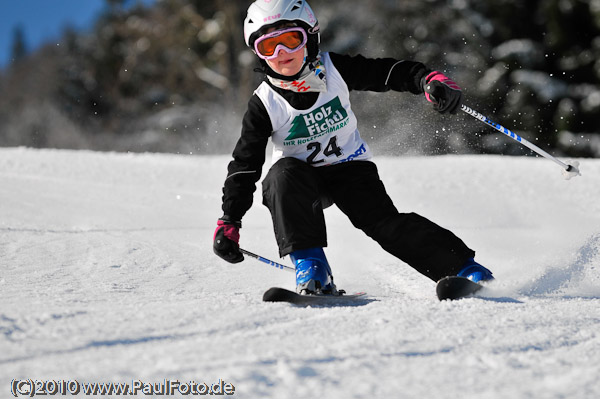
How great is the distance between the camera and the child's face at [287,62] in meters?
2.89

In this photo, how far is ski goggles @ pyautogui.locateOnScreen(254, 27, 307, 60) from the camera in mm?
2896

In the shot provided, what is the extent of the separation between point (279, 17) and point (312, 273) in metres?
1.13

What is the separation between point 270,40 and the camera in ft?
9.55

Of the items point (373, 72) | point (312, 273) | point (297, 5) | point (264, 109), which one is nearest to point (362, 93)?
point (373, 72)

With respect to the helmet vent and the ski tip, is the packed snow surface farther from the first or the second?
the helmet vent

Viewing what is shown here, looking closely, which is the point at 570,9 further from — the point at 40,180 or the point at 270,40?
the point at 270,40

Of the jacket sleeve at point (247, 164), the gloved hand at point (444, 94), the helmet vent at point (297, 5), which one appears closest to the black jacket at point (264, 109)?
the jacket sleeve at point (247, 164)

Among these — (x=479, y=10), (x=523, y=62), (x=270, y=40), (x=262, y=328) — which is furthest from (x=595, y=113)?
(x=262, y=328)

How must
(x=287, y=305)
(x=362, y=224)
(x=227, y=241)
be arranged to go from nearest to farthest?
1. (x=287, y=305)
2. (x=227, y=241)
3. (x=362, y=224)

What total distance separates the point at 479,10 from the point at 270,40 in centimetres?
1775

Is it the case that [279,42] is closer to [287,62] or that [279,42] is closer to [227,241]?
[287,62]

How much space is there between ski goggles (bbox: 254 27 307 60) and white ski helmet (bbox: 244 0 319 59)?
3 centimetres

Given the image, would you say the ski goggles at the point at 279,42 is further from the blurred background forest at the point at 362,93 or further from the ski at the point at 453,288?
the blurred background forest at the point at 362,93

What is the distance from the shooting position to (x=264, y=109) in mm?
2900
